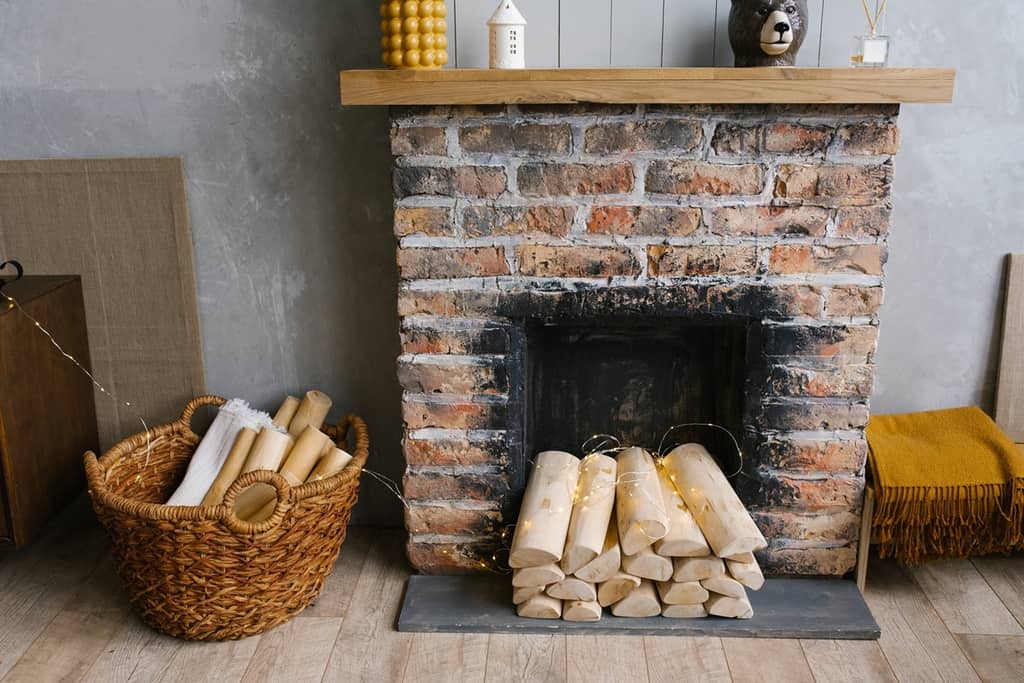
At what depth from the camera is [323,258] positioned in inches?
93.8

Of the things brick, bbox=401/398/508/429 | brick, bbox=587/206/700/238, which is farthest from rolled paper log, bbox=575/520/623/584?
brick, bbox=587/206/700/238

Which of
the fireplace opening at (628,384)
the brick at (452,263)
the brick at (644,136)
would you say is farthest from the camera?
the fireplace opening at (628,384)

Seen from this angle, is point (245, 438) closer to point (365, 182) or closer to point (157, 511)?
point (157, 511)

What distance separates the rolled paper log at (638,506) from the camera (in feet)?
6.57

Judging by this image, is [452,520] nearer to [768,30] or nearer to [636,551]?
[636,551]

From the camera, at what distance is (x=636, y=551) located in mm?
2023

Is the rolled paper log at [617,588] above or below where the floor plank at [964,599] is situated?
above

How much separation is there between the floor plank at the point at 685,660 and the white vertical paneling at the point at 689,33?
1305 millimetres

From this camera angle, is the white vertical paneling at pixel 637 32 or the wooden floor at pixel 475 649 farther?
the white vertical paneling at pixel 637 32

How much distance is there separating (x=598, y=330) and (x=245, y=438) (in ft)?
3.01

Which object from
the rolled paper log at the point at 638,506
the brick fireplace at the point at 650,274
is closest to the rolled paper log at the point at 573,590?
the rolled paper log at the point at 638,506

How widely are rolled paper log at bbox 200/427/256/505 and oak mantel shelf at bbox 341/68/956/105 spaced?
35.4 inches

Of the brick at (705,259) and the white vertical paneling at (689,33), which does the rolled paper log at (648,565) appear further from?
the white vertical paneling at (689,33)

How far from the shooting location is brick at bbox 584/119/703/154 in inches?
78.3
